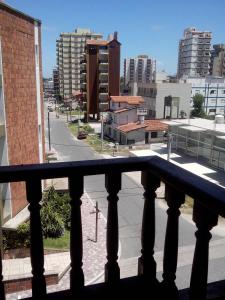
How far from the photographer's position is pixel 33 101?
47.5 feet

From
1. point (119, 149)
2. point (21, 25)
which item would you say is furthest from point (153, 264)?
point (119, 149)

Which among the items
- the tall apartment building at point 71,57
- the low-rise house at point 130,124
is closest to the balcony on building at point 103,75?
the low-rise house at point 130,124

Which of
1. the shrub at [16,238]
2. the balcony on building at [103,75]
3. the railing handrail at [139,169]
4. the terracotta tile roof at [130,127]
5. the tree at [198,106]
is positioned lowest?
the shrub at [16,238]

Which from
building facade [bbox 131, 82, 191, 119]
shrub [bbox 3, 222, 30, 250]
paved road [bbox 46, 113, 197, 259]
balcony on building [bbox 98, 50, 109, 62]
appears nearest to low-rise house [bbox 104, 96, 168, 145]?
paved road [bbox 46, 113, 197, 259]

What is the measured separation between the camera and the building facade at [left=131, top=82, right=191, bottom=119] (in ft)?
174

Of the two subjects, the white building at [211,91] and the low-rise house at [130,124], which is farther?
the white building at [211,91]

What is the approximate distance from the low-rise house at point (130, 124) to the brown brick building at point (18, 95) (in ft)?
74.0

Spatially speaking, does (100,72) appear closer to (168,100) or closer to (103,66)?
(103,66)

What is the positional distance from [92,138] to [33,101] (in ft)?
89.1

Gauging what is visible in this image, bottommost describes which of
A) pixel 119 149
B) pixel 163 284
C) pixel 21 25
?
pixel 119 149

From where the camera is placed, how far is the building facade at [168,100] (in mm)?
53062

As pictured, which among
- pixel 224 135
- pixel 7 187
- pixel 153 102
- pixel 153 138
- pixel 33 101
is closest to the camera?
pixel 7 187

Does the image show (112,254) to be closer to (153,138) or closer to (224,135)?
(224,135)

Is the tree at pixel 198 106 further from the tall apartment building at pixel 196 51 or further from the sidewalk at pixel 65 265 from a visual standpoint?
the tall apartment building at pixel 196 51
